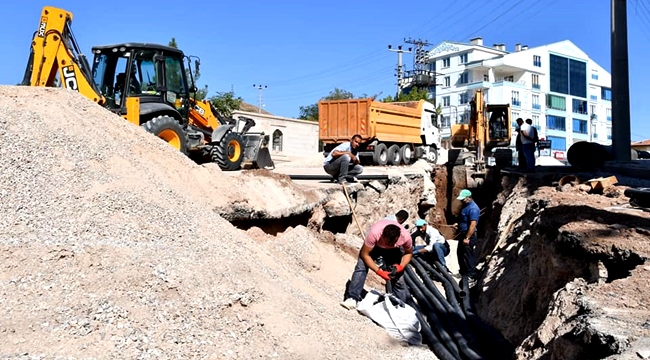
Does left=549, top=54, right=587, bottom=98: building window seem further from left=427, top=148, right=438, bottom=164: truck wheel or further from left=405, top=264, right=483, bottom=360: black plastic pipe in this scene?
left=405, top=264, right=483, bottom=360: black plastic pipe

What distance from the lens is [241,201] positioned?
8586mm

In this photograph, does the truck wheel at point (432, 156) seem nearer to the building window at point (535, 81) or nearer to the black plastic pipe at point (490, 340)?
the black plastic pipe at point (490, 340)

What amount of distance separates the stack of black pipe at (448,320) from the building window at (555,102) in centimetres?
5478

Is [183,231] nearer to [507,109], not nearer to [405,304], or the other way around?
[405,304]

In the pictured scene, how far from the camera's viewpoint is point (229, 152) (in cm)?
1212

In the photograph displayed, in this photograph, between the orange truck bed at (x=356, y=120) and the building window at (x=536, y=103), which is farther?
the building window at (x=536, y=103)

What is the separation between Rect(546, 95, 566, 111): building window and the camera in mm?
60438

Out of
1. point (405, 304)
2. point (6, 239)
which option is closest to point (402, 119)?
point (405, 304)

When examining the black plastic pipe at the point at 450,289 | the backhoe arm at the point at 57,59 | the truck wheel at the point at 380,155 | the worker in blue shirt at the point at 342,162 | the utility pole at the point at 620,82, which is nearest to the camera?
the black plastic pipe at the point at 450,289

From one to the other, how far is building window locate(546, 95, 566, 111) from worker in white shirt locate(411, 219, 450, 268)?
54.0m

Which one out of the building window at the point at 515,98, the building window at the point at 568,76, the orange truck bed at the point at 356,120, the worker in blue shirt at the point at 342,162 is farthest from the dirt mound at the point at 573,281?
the building window at the point at 568,76

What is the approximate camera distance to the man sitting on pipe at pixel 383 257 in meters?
7.26

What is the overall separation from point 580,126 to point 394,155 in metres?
46.9

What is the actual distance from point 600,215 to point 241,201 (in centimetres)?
442
